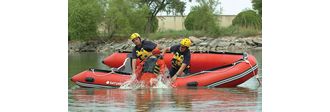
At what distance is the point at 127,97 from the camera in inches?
191

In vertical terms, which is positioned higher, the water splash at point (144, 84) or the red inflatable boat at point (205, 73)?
the red inflatable boat at point (205, 73)

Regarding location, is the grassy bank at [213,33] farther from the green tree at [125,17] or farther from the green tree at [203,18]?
the green tree at [125,17]

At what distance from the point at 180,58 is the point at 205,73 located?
244 mm

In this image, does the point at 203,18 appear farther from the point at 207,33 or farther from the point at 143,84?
the point at 143,84

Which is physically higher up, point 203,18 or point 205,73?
point 203,18

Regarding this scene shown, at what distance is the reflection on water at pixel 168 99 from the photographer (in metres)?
4.11

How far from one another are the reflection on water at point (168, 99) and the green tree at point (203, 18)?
5370 mm

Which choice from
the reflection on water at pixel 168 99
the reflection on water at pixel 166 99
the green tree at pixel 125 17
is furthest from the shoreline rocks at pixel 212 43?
the reflection on water at pixel 166 99

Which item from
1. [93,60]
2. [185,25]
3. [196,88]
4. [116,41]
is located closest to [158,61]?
[196,88]

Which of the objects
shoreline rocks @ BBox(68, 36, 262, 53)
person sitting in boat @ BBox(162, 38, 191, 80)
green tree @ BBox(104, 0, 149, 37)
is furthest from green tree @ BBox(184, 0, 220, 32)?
person sitting in boat @ BBox(162, 38, 191, 80)

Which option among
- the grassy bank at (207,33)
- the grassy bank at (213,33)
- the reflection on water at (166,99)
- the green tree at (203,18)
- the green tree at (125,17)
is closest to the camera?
the reflection on water at (166,99)

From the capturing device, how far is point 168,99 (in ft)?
15.5

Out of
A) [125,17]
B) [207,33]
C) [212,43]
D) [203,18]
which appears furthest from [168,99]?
[207,33]
